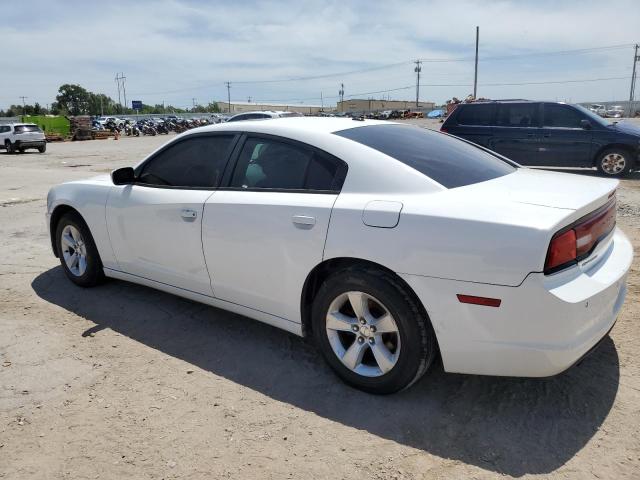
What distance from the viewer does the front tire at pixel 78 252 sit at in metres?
4.50

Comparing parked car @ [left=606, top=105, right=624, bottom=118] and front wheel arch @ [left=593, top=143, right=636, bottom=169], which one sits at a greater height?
parked car @ [left=606, top=105, right=624, bottom=118]

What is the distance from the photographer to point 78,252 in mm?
4660

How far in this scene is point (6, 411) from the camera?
2.87 metres

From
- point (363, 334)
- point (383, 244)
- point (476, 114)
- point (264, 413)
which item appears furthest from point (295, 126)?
point (476, 114)

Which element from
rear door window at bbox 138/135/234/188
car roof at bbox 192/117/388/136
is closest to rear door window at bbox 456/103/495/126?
car roof at bbox 192/117/388/136

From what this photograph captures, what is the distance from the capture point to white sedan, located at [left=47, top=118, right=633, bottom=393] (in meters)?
2.38

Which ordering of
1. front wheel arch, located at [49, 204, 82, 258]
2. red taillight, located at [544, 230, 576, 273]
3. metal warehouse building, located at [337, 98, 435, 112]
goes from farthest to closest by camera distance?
metal warehouse building, located at [337, 98, 435, 112], front wheel arch, located at [49, 204, 82, 258], red taillight, located at [544, 230, 576, 273]

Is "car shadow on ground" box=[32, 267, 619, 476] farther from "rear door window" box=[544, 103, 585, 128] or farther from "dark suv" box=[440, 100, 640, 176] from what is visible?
"rear door window" box=[544, 103, 585, 128]

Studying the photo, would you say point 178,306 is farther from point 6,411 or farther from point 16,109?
point 16,109

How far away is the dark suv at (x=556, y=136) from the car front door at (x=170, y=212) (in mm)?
9359

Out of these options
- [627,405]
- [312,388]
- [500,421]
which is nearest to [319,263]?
[312,388]

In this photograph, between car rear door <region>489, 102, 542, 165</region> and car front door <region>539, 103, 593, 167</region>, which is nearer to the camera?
car front door <region>539, 103, 593, 167</region>

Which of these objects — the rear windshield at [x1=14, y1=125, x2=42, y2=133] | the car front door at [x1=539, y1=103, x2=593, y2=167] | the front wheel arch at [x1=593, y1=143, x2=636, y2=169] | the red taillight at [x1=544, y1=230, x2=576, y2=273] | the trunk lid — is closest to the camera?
the red taillight at [x1=544, y1=230, x2=576, y2=273]

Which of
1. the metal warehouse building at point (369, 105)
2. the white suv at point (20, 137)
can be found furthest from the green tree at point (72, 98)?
the white suv at point (20, 137)
